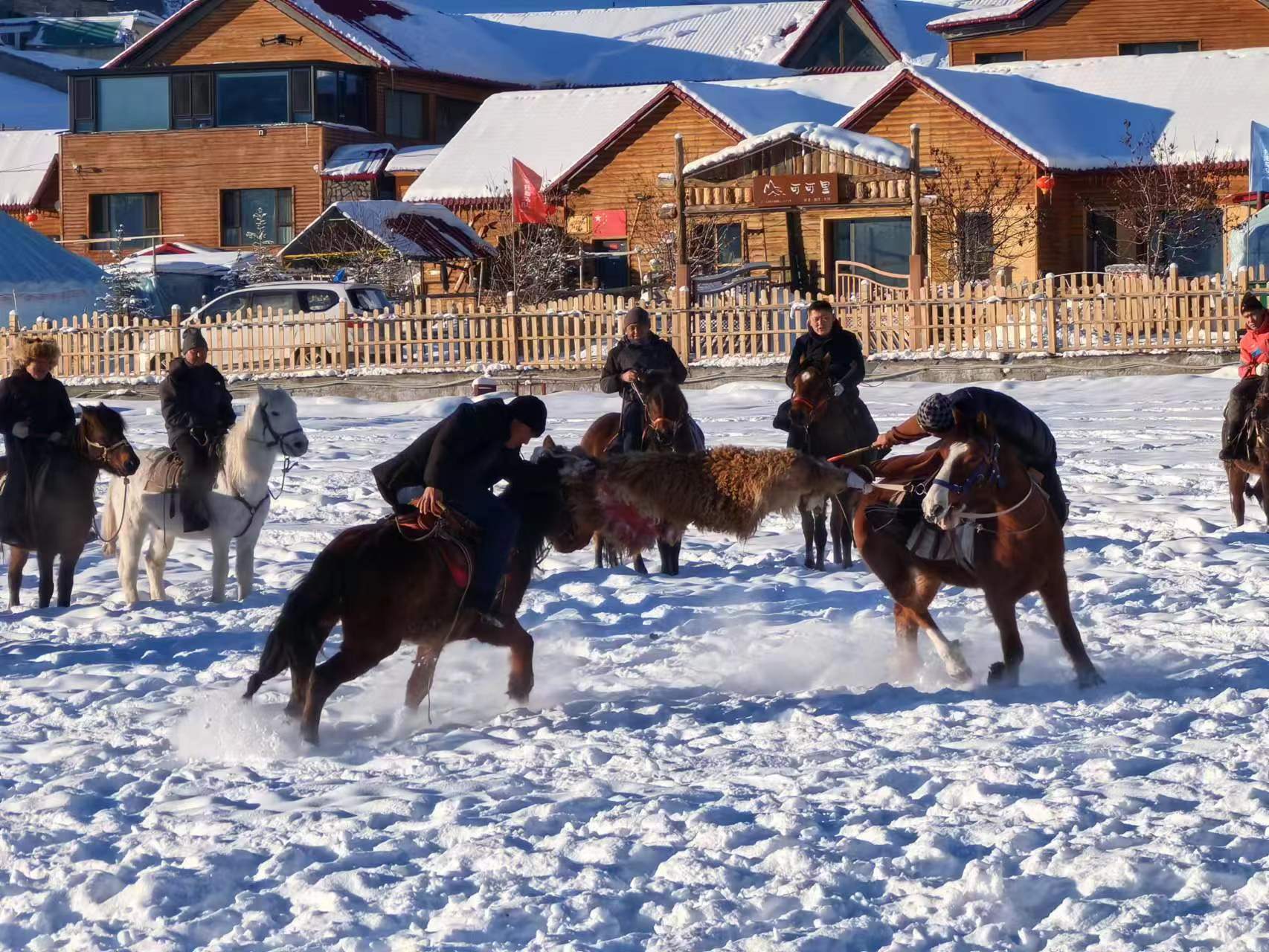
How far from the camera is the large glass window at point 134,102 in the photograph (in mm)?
45625

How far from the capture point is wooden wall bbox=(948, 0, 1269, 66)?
135 feet

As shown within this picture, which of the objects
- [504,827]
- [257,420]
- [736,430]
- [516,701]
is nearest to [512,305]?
[736,430]

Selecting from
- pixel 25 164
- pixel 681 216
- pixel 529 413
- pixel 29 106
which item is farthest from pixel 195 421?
pixel 29 106

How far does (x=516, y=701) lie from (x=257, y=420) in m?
3.08

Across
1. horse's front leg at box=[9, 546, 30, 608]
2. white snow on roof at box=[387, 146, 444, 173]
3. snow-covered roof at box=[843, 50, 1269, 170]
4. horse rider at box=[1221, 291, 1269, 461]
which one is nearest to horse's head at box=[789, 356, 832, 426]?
horse rider at box=[1221, 291, 1269, 461]

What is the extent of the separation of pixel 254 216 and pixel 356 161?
3375 mm

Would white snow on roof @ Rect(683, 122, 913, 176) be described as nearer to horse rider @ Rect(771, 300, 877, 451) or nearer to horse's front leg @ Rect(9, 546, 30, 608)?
horse rider @ Rect(771, 300, 877, 451)

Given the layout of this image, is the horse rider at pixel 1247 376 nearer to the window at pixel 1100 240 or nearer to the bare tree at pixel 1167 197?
the bare tree at pixel 1167 197

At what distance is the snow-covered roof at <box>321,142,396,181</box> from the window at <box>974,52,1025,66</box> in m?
14.8

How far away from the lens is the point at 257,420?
10070mm

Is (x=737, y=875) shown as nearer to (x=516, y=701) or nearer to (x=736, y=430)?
(x=516, y=701)

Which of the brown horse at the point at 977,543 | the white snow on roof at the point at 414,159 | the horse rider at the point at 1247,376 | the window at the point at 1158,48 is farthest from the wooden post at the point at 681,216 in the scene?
the brown horse at the point at 977,543

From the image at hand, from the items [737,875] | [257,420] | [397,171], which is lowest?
[737,875]

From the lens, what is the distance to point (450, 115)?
49062 mm
